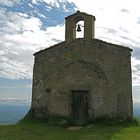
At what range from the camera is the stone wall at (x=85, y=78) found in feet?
68.8

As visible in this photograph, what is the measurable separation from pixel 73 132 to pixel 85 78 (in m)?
4.99

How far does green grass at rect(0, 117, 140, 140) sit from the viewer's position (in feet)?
51.5

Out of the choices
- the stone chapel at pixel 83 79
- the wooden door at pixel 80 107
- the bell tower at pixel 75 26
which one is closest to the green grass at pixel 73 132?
the wooden door at pixel 80 107

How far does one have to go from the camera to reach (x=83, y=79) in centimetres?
2164

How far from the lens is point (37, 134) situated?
16859 millimetres

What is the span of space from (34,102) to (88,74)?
4.29m

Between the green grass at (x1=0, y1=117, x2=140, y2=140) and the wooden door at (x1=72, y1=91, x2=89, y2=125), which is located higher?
the wooden door at (x1=72, y1=91, x2=89, y2=125)

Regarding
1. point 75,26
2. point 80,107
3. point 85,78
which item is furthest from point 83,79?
point 75,26


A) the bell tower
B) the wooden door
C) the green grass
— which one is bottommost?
the green grass

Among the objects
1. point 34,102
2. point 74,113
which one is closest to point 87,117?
point 74,113

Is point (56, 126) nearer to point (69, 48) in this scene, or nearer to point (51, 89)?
point (51, 89)

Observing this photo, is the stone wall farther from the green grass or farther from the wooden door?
the green grass

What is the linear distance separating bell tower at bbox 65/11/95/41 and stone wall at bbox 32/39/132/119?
1.39 feet

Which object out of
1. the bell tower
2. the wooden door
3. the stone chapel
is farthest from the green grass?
the bell tower
